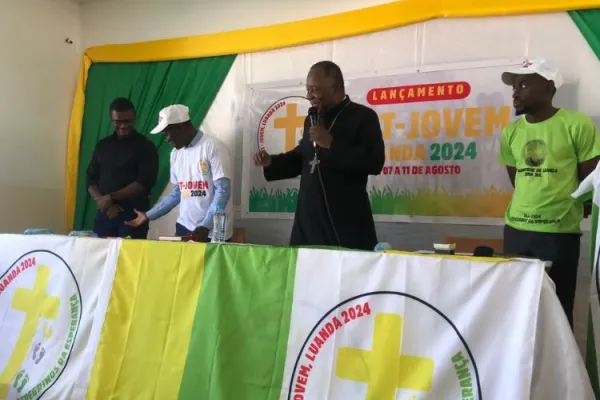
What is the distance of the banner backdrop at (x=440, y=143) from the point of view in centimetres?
290

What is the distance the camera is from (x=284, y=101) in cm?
351

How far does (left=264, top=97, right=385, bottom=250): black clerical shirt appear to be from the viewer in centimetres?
230

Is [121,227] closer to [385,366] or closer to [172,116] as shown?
[172,116]

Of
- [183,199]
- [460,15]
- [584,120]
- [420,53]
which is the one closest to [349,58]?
[420,53]

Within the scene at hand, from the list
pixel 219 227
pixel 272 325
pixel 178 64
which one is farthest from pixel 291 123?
pixel 272 325

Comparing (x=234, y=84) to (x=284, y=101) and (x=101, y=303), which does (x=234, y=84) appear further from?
(x=101, y=303)

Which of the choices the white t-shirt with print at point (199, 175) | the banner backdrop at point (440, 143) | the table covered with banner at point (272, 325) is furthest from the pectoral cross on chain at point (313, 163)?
the banner backdrop at point (440, 143)

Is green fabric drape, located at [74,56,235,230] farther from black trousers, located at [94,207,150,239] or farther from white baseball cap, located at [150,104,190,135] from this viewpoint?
white baseball cap, located at [150,104,190,135]

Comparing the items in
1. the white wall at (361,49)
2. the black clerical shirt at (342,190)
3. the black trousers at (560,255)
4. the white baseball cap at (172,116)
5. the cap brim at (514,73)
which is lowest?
the black trousers at (560,255)

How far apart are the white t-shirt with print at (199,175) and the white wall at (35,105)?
172 cm

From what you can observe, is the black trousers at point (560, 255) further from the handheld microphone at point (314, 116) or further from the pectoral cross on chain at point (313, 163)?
the handheld microphone at point (314, 116)

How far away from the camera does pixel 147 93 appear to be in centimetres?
396

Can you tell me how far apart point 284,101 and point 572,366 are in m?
2.57

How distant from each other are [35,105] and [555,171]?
11.6 feet
